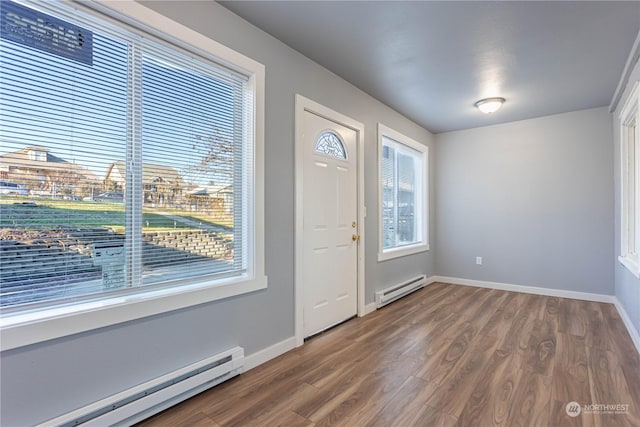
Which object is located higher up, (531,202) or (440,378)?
(531,202)

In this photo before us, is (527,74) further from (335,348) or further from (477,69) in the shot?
(335,348)

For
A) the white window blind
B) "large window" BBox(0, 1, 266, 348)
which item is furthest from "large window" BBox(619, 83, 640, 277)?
the white window blind

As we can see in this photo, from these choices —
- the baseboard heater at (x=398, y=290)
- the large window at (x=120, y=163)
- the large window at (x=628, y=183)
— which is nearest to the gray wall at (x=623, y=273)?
the large window at (x=628, y=183)

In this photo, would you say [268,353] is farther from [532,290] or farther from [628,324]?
[532,290]

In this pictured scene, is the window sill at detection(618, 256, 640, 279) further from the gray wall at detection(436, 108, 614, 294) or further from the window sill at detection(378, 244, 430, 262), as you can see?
the window sill at detection(378, 244, 430, 262)

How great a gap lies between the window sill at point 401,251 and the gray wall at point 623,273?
2268 mm

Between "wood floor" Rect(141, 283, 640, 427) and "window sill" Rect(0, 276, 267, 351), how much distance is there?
0.61m

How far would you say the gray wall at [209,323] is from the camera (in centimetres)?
144

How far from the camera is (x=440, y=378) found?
221 centimetres

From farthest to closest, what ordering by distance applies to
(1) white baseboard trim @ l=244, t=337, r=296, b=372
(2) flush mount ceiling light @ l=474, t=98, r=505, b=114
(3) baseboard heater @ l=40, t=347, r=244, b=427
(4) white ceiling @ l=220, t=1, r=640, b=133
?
(2) flush mount ceiling light @ l=474, t=98, r=505, b=114
(1) white baseboard trim @ l=244, t=337, r=296, b=372
(4) white ceiling @ l=220, t=1, r=640, b=133
(3) baseboard heater @ l=40, t=347, r=244, b=427

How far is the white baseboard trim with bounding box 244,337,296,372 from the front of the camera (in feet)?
7.60

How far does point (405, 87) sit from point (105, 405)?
365 cm

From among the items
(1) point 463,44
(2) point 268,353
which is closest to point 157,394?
(2) point 268,353

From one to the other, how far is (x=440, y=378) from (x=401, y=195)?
2.93 m
